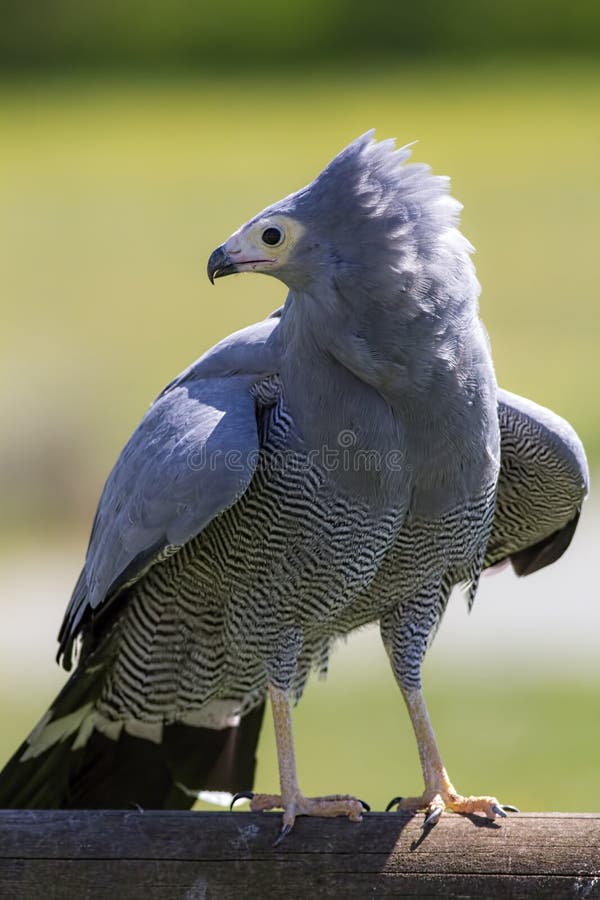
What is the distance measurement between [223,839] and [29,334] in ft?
51.0

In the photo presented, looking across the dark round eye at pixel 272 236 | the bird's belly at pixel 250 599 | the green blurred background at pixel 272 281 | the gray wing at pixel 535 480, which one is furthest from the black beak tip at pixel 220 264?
the green blurred background at pixel 272 281

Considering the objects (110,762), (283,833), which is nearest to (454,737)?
(110,762)

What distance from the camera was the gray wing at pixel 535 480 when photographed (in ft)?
13.7

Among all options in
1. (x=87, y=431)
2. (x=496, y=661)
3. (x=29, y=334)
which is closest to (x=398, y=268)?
(x=496, y=661)

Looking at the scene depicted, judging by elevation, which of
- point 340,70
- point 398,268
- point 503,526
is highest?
point 340,70

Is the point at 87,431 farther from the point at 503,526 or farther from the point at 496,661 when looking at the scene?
the point at 503,526

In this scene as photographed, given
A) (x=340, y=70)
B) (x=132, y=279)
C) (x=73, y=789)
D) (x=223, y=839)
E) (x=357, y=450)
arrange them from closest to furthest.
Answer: (x=223, y=839) → (x=357, y=450) → (x=73, y=789) → (x=132, y=279) → (x=340, y=70)

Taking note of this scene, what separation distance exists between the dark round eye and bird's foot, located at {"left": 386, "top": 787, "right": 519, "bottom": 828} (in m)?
1.49

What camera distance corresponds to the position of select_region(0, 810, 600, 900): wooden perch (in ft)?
10.8

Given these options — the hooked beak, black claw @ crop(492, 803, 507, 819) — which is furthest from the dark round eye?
black claw @ crop(492, 803, 507, 819)

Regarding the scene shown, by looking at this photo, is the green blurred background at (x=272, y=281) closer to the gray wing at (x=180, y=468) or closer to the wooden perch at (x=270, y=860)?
the gray wing at (x=180, y=468)

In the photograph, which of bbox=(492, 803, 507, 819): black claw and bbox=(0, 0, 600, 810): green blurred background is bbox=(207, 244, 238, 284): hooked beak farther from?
bbox=(0, 0, 600, 810): green blurred background

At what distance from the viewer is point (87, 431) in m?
14.1

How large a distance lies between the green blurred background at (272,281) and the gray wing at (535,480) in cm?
431
